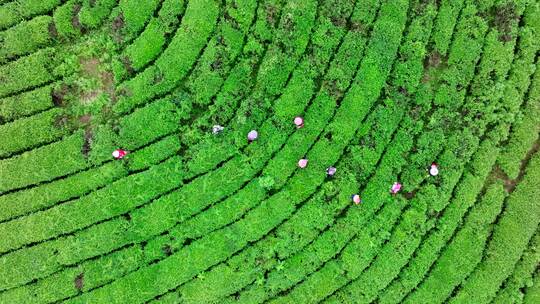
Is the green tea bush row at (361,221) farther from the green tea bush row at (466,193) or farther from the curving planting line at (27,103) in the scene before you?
the curving planting line at (27,103)

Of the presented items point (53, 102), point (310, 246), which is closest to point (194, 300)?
point (310, 246)

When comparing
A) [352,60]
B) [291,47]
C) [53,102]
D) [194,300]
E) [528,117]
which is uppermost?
[53,102]

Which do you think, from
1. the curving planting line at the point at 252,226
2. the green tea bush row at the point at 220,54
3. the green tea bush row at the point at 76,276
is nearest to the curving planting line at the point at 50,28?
the green tea bush row at the point at 220,54

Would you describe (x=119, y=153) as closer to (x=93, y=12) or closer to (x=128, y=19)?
(x=128, y=19)

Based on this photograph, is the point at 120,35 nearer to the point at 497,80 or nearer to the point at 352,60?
the point at 352,60

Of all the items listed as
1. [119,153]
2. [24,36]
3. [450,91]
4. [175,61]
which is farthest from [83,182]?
[450,91]

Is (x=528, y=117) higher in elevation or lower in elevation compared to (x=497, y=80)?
lower
